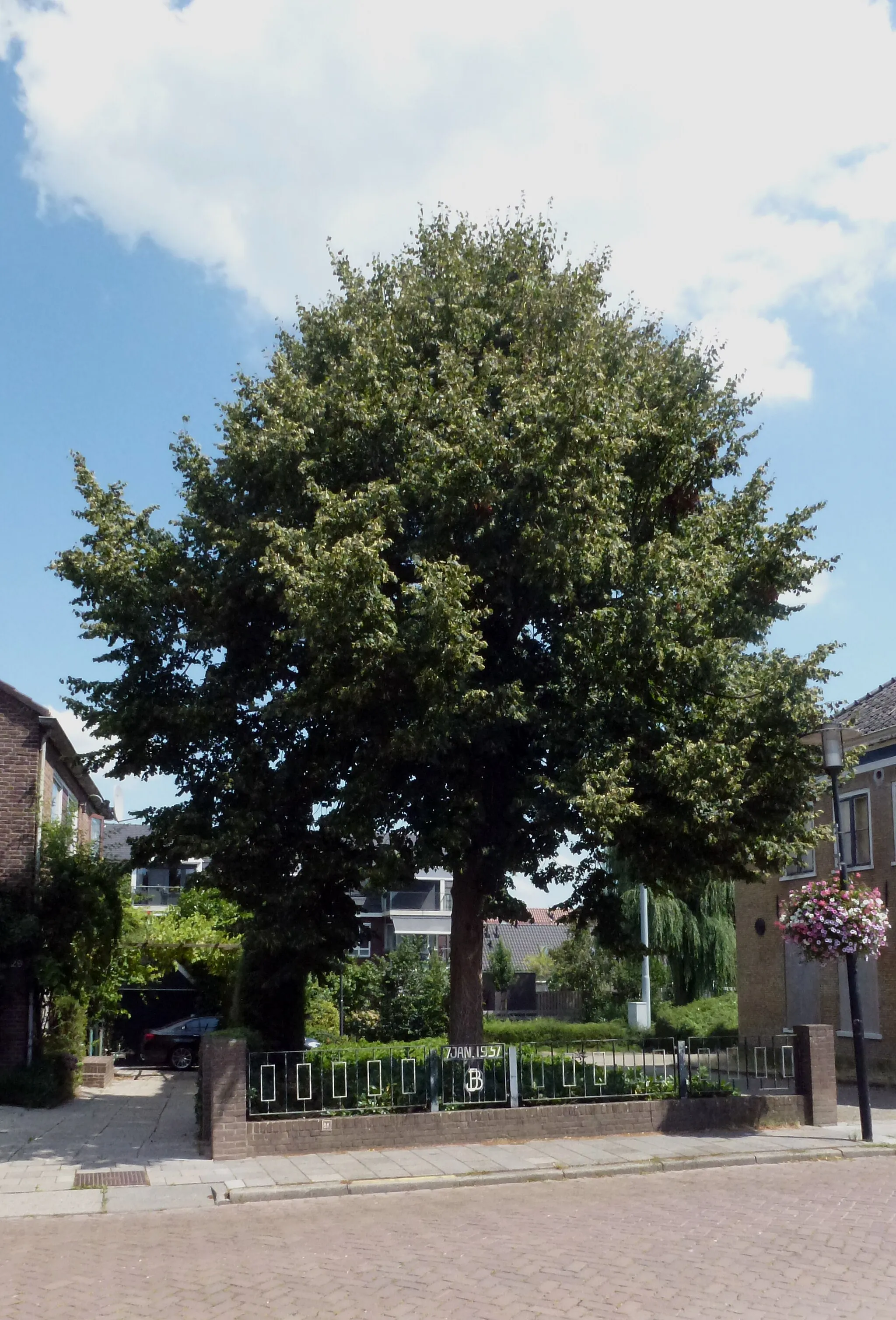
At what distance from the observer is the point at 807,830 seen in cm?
1658

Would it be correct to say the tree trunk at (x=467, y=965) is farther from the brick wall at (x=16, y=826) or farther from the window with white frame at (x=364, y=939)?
the brick wall at (x=16, y=826)

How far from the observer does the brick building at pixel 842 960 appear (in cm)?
2317

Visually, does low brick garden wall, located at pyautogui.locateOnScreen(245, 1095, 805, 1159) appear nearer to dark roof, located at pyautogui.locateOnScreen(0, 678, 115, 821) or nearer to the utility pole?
dark roof, located at pyautogui.locateOnScreen(0, 678, 115, 821)

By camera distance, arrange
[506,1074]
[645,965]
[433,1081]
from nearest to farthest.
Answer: [433,1081], [506,1074], [645,965]

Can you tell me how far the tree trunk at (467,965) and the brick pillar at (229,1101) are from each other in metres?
3.80

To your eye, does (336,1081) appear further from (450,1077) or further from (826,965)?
(826,965)

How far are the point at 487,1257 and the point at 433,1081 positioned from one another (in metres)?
6.24

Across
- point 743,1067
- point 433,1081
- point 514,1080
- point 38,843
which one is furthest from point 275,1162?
point 38,843

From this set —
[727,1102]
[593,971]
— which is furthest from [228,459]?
[593,971]

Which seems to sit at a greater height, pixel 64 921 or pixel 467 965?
pixel 64 921

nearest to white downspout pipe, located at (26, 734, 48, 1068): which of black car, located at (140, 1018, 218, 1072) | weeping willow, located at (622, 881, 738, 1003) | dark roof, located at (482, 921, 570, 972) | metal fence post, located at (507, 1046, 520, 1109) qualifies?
metal fence post, located at (507, 1046, 520, 1109)

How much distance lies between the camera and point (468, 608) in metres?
15.6

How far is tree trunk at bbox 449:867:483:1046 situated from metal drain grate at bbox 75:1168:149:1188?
5129mm

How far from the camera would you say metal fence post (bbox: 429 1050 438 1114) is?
14992 mm
